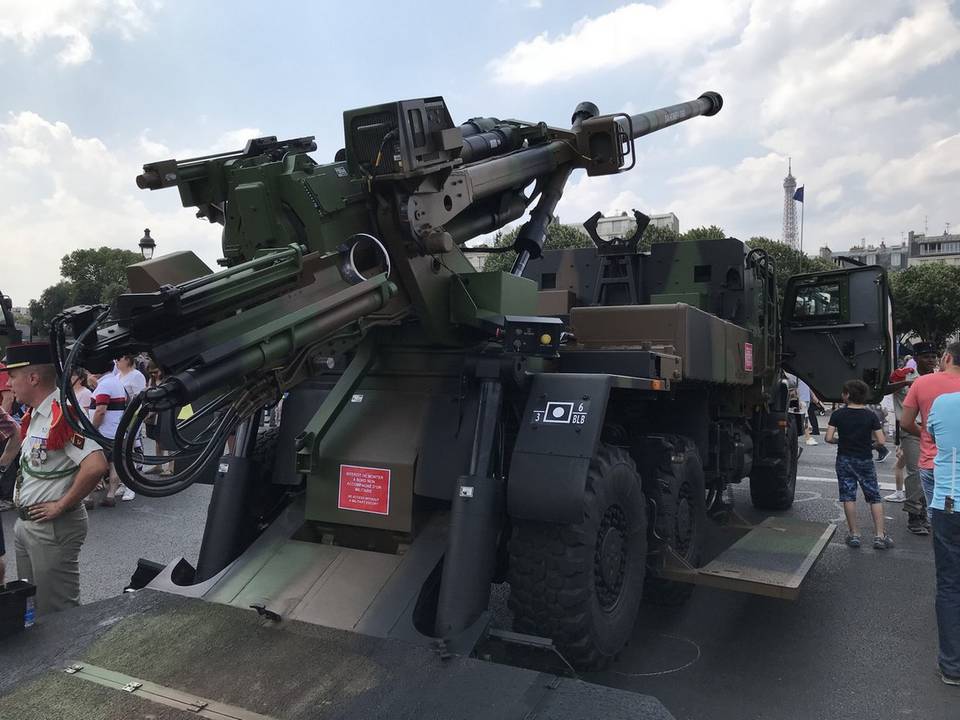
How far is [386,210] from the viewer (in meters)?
3.93

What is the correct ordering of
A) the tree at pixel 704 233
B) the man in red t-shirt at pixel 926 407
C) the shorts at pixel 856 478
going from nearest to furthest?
1. the man in red t-shirt at pixel 926 407
2. the shorts at pixel 856 478
3. the tree at pixel 704 233

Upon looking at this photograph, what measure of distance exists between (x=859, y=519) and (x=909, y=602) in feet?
9.49

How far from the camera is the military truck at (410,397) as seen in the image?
10.5ft

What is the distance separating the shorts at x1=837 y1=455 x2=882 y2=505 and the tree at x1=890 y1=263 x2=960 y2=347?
117 ft

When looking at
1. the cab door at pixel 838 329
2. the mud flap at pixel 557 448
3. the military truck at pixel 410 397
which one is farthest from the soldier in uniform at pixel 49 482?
the cab door at pixel 838 329

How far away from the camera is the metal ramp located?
4297mm

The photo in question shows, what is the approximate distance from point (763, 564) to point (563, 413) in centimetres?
192

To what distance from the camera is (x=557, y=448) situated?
3.66m

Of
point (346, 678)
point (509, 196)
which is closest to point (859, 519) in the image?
point (509, 196)

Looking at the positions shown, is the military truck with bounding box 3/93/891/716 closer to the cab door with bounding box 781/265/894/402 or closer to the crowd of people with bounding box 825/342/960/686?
the crowd of people with bounding box 825/342/960/686

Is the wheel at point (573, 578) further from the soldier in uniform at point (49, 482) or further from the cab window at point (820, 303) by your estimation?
the cab window at point (820, 303)

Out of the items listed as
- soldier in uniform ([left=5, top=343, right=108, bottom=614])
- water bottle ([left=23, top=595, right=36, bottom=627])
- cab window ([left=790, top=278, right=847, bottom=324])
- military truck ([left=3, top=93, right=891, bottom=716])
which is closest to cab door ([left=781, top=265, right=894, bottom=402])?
cab window ([left=790, top=278, right=847, bottom=324])

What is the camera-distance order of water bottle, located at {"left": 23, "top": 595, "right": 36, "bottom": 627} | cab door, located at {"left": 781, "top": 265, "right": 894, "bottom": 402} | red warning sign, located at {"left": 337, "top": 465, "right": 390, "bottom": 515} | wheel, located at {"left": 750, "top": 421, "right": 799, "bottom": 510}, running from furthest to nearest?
wheel, located at {"left": 750, "top": 421, "right": 799, "bottom": 510}
cab door, located at {"left": 781, "top": 265, "right": 894, "bottom": 402}
red warning sign, located at {"left": 337, "top": 465, "right": 390, "bottom": 515}
water bottle, located at {"left": 23, "top": 595, "right": 36, "bottom": 627}

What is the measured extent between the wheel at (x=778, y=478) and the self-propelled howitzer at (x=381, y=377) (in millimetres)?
4214
